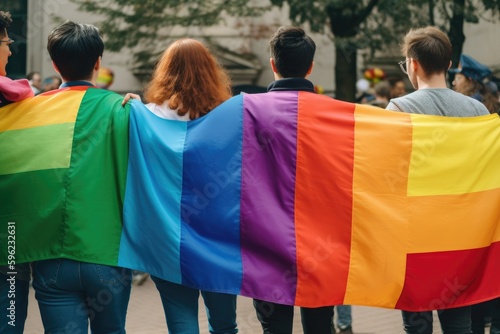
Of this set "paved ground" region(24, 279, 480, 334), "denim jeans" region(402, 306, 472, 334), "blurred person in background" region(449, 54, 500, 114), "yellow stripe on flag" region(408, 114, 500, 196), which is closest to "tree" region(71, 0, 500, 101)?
"blurred person in background" region(449, 54, 500, 114)

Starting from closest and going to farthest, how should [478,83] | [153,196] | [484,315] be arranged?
[153,196] < [484,315] < [478,83]

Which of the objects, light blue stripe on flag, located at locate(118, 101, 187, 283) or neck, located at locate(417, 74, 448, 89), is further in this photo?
neck, located at locate(417, 74, 448, 89)

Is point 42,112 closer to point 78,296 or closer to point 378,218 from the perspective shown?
point 78,296

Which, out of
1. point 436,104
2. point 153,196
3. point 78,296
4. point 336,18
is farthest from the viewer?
point 336,18

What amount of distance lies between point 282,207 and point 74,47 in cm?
135

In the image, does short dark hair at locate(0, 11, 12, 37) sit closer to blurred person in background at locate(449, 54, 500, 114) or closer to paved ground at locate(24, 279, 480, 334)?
paved ground at locate(24, 279, 480, 334)

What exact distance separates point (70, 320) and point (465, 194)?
2.20m

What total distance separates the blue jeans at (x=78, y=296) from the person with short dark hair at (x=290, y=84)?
775mm

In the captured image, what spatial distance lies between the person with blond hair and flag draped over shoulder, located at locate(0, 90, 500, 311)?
0.08 meters

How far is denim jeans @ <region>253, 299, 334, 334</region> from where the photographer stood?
5.12 m

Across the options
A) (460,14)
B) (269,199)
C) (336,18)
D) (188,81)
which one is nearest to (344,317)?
(269,199)

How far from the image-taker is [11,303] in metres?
4.96

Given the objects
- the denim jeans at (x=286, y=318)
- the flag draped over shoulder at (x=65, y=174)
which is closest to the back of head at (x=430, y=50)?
the denim jeans at (x=286, y=318)

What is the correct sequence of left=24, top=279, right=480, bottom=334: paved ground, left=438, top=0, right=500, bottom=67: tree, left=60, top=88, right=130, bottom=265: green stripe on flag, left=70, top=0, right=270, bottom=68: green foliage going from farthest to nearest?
left=70, top=0, right=270, bottom=68: green foliage < left=438, top=0, right=500, bottom=67: tree < left=24, top=279, right=480, bottom=334: paved ground < left=60, top=88, right=130, bottom=265: green stripe on flag
